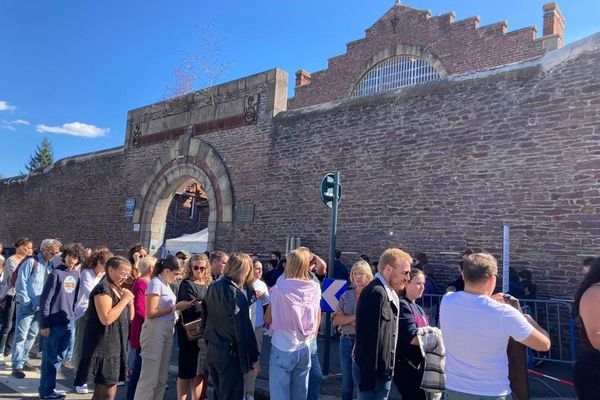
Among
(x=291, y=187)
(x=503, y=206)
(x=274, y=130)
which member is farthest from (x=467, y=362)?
(x=274, y=130)

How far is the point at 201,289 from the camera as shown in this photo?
5.22 metres

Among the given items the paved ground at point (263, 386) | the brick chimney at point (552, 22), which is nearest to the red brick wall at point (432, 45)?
the brick chimney at point (552, 22)

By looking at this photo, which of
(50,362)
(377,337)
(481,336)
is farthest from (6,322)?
(481,336)

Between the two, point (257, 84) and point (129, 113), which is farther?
point (129, 113)

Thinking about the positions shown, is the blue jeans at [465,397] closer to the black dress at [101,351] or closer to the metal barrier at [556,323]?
the black dress at [101,351]

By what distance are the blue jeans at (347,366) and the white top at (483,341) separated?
2.09 metres

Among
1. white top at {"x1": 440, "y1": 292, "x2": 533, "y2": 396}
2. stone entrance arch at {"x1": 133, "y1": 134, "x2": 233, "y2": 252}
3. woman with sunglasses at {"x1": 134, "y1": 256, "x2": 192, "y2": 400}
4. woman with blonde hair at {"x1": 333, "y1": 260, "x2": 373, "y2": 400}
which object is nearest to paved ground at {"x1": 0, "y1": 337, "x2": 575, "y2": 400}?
woman with blonde hair at {"x1": 333, "y1": 260, "x2": 373, "y2": 400}

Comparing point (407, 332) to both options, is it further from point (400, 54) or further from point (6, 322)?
point (400, 54)

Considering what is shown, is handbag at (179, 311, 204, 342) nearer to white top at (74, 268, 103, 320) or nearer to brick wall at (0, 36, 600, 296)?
white top at (74, 268, 103, 320)

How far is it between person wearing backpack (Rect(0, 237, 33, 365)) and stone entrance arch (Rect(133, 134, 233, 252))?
5.71 meters

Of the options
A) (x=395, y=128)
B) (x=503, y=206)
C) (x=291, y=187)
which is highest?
(x=395, y=128)

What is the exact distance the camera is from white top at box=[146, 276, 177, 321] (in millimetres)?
4793

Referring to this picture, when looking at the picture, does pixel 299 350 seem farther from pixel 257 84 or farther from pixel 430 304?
pixel 257 84

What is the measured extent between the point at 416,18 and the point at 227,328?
62.6 feet
